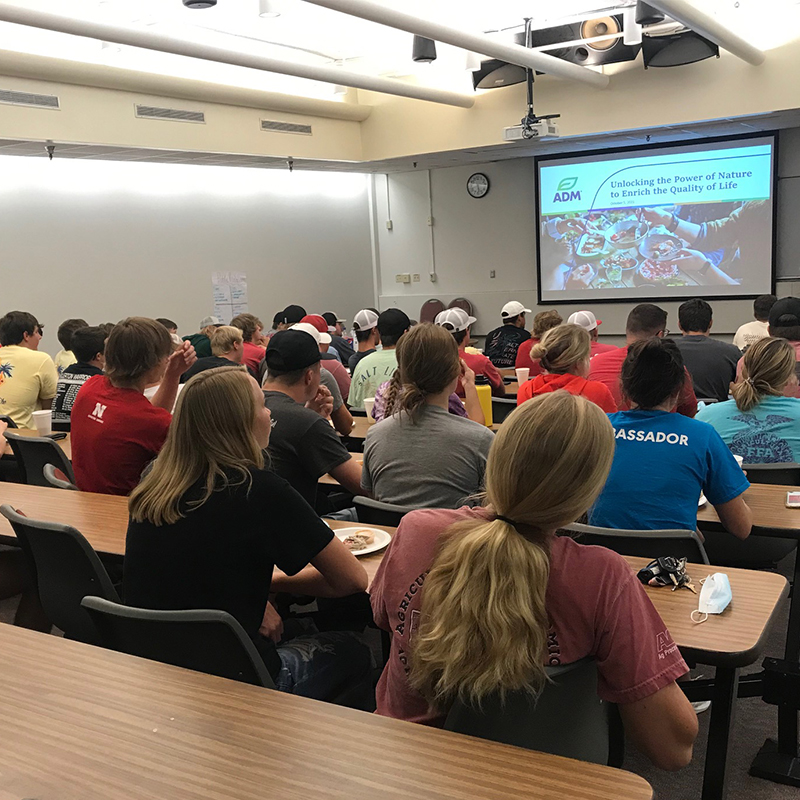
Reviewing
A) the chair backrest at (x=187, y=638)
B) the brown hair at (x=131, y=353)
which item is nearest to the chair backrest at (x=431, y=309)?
the brown hair at (x=131, y=353)

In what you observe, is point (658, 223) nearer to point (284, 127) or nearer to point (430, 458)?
point (284, 127)

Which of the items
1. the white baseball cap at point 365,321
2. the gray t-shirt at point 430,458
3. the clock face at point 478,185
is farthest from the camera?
the clock face at point 478,185

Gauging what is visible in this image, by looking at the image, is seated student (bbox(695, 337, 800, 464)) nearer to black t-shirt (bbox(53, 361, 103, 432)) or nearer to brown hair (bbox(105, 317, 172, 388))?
brown hair (bbox(105, 317, 172, 388))

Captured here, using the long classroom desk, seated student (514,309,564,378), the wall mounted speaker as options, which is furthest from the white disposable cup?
the wall mounted speaker

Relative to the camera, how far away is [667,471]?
260 centimetres

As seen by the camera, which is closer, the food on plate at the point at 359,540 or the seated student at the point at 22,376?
the food on plate at the point at 359,540

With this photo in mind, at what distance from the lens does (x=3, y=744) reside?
4.04 ft

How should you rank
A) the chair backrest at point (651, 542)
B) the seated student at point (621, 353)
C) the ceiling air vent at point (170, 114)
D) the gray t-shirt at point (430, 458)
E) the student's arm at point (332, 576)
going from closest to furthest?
the student's arm at point (332, 576) < the chair backrest at point (651, 542) < the gray t-shirt at point (430, 458) < the seated student at point (621, 353) < the ceiling air vent at point (170, 114)

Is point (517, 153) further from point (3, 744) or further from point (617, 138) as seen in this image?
point (3, 744)

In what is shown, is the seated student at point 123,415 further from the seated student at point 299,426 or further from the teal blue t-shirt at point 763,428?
the teal blue t-shirt at point 763,428

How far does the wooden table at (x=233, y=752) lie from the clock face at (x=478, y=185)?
33.4 feet

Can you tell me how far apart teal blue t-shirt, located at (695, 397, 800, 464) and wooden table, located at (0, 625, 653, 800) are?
246 centimetres

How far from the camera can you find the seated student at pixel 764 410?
3291mm

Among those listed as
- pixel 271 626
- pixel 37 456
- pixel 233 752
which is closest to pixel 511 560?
pixel 233 752
